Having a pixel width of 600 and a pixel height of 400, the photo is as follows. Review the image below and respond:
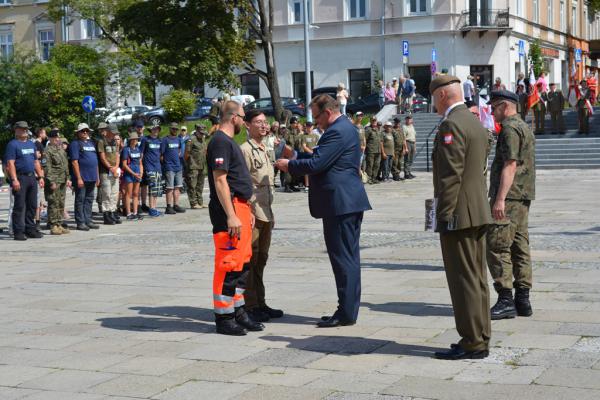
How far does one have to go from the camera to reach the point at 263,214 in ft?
28.3

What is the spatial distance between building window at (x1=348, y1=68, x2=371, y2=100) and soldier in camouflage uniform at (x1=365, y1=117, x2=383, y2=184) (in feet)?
80.8

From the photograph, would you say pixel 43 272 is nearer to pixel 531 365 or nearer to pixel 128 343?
pixel 128 343

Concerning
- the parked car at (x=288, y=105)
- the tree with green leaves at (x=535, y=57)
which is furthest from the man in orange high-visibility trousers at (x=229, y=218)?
the tree with green leaves at (x=535, y=57)

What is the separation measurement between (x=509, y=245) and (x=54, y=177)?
10.3 meters

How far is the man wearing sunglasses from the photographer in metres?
8.66

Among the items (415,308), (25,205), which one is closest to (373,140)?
(25,205)

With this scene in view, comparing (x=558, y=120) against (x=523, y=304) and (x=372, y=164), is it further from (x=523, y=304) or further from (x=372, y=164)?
(x=523, y=304)

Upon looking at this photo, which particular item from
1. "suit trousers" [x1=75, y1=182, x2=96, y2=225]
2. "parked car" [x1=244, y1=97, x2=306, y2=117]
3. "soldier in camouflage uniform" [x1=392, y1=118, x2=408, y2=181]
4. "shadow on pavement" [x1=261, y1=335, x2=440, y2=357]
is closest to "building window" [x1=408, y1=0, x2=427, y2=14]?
"parked car" [x1=244, y1=97, x2=306, y2=117]

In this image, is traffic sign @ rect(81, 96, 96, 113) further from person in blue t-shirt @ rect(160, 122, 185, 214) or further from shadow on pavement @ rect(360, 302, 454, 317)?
shadow on pavement @ rect(360, 302, 454, 317)

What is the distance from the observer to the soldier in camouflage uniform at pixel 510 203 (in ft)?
27.5

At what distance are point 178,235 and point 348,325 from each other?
8.30 m

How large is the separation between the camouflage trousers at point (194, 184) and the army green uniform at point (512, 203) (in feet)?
42.8

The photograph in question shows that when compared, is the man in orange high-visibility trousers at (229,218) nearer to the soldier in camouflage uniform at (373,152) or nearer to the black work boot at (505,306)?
the black work boot at (505,306)

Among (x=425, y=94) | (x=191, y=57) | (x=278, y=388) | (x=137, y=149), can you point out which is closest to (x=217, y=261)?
(x=278, y=388)
